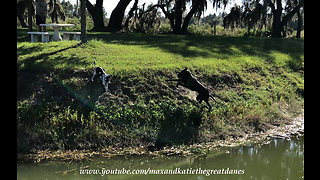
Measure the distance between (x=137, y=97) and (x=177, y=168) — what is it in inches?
119

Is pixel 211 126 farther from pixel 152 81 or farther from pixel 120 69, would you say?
pixel 120 69

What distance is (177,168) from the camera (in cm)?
857

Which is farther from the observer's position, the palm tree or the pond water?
the palm tree

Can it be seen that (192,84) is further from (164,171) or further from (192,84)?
(164,171)

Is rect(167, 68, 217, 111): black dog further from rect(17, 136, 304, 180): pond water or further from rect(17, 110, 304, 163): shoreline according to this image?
rect(17, 136, 304, 180): pond water

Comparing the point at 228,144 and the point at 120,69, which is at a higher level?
the point at 120,69

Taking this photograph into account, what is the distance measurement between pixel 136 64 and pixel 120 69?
88 cm

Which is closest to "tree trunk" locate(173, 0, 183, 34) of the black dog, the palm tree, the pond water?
the palm tree

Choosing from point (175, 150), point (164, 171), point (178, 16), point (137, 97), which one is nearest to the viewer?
point (164, 171)

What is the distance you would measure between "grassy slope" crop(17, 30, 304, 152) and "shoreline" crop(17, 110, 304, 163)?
208 mm

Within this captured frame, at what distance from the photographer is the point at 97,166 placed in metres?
8.41

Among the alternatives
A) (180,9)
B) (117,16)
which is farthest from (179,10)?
(117,16)

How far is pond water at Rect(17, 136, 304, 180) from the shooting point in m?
8.07
